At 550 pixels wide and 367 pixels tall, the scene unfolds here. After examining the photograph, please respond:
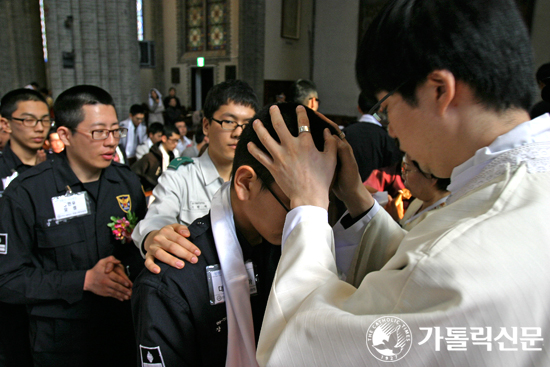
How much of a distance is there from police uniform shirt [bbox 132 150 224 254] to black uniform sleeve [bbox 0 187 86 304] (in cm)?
50

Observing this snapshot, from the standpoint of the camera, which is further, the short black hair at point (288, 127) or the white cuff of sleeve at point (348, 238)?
the white cuff of sleeve at point (348, 238)

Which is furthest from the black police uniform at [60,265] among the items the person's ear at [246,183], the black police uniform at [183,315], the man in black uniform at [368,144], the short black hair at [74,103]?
the man in black uniform at [368,144]

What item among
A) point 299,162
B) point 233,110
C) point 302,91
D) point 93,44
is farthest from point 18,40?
point 299,162

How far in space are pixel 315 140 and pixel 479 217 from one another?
494mm

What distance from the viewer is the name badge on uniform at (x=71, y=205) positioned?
5.52 feet

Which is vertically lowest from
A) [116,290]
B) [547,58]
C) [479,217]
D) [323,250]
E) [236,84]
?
[116,290]

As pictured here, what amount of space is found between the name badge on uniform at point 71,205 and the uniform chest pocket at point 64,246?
0.04 meters

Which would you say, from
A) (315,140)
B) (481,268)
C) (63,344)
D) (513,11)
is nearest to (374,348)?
(481,268)

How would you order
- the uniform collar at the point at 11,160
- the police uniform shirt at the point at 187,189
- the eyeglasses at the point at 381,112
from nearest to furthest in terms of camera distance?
the eyeglasses at the point at 381,112 → the police uniform shirt at the point at 187,189 → the uniform collar at the point at 11,160

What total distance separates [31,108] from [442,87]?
8.80 ft

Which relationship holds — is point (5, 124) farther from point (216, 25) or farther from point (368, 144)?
point (216, 25)

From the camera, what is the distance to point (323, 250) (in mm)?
819

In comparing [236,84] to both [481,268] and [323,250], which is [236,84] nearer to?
[323,250]

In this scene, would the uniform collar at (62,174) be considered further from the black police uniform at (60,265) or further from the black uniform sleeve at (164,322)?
the black uniform sleeve at (164,322)
